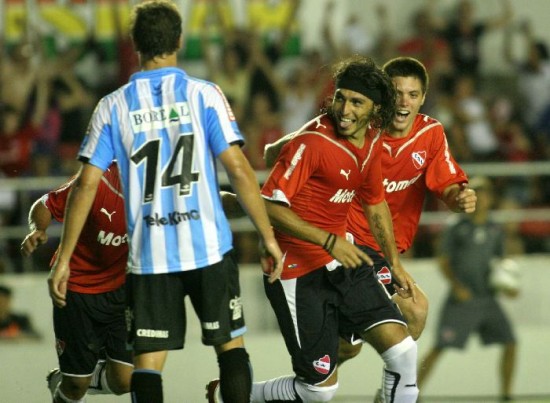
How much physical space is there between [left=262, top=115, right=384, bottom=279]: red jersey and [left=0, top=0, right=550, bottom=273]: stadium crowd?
4.58m

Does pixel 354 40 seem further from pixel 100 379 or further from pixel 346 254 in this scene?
pixel 346 254

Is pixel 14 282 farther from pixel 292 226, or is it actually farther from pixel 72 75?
pixel 292 226

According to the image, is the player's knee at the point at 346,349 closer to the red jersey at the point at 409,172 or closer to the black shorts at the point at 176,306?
the red jersey at the point at 409,172

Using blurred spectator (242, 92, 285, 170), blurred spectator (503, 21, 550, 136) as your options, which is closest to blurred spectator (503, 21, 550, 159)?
blurred spectator (503, 21, 550, 136)

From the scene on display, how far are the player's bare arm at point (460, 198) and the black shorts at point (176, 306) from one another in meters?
1.72

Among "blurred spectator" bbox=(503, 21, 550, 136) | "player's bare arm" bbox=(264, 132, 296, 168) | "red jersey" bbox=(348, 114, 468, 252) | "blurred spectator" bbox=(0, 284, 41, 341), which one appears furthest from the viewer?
"blurred spectator" bbox=(503, 21, 550, 136)

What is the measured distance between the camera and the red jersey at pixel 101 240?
6102 mm

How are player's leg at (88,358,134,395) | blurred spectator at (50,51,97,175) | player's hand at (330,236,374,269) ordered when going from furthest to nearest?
blurred spectator at (50,51,97,175)
player's leg at (88,358,134,395)
player's hand at (330,236,374,269)

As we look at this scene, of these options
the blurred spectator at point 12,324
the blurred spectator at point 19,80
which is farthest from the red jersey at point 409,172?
the blurred spectator at point 19,80

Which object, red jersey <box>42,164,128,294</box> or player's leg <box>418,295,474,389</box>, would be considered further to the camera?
player's leg <box>418,295,474,389</box>

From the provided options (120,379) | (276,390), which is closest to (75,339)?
(120,379)

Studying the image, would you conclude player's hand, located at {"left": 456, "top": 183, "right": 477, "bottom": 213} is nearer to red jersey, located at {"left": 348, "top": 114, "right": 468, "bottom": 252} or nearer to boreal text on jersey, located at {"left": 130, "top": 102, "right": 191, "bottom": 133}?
red jersey, located at {"left": 348, "top": 114, "right": 468, "bottom": 252}

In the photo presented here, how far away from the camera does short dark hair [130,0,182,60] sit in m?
5.10

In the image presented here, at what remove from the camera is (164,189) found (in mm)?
5125
